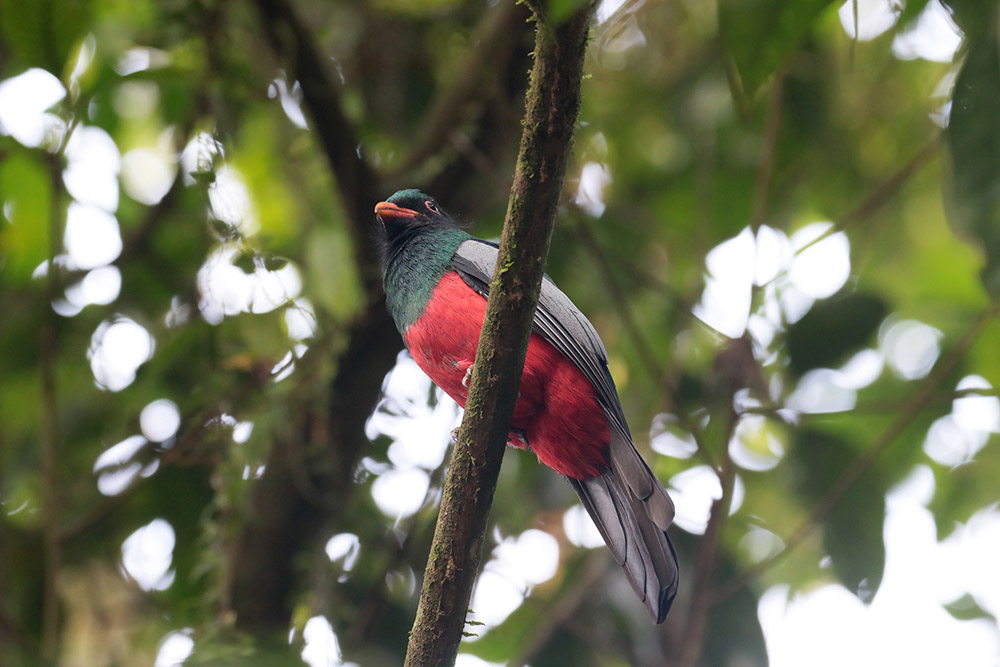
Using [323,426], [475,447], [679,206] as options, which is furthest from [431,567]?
[679,206]

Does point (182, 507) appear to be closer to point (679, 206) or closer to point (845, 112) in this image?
point (679, 206)

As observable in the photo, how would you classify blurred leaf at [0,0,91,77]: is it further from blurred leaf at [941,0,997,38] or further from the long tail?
blurred leaf at [941,0,997,38]

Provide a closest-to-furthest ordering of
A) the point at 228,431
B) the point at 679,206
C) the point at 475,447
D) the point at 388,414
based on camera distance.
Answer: the point at 475,447 → the point at 228,431 → the point at 388,414 → the point at 679,206

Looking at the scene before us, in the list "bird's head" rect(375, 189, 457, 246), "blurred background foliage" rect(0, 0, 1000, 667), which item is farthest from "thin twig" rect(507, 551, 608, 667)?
"bird's head" rect(375, 189, 457, 246)

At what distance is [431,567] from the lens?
2016 millimetres

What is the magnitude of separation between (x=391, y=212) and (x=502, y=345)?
1359 mm

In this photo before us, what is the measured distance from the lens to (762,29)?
2.43 meters

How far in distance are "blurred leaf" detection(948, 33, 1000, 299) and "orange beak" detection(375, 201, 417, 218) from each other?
5.90 ft

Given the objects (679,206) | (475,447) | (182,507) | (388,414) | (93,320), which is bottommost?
(475,447)

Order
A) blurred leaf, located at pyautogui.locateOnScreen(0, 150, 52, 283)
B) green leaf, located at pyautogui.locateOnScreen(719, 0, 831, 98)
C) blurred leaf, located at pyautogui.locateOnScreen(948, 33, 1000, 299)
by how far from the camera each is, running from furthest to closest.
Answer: blurred leaf, located at pyautogui.locateOnScreen(0, 150, 52, 283) < blurred leaf, located at pyautogui.locateOnScreen(948, 33, 1000, 299) < green leaf, located at pyautogui.locateOnScreen(719, 0, 831, 98)

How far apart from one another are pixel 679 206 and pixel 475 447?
3.42 metres

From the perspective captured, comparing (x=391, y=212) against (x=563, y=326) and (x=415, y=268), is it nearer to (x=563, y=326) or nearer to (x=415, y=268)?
(x=415, y=268)

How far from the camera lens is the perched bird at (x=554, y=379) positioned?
2656 millimetres

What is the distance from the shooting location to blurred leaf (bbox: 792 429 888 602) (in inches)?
142
